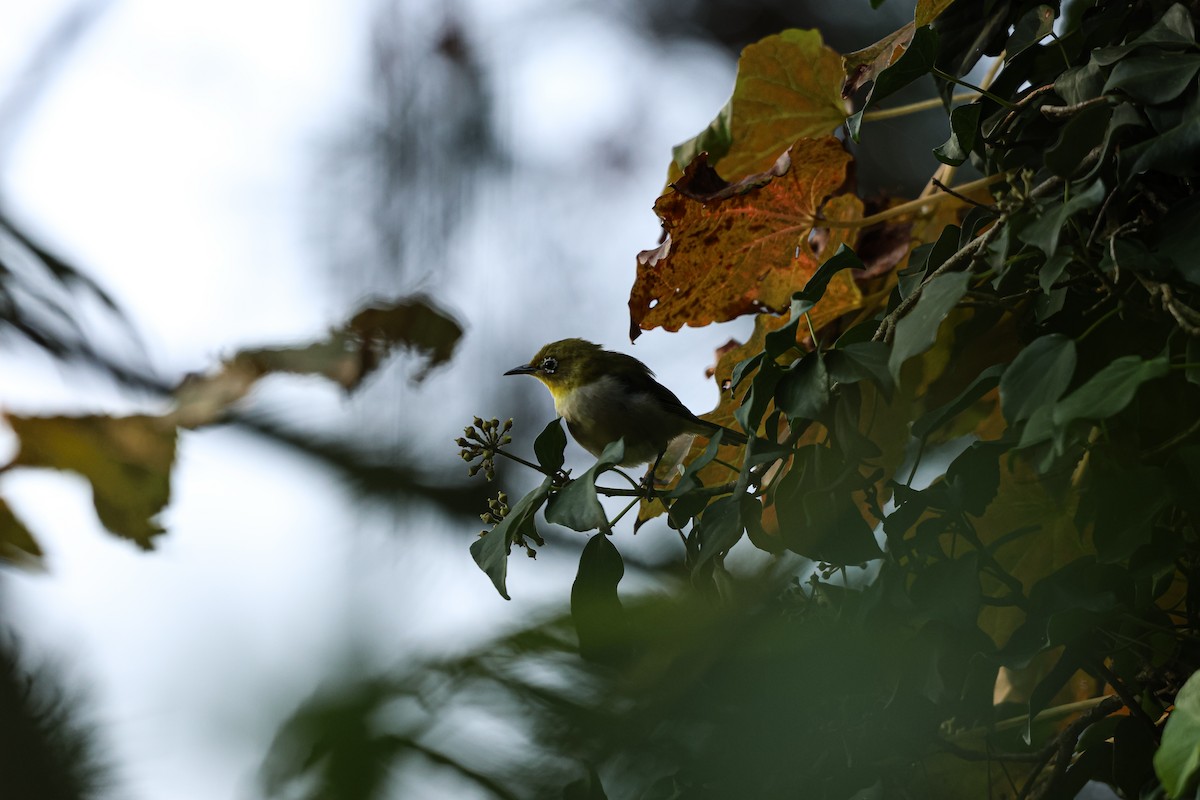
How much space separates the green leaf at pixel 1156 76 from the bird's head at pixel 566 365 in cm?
112

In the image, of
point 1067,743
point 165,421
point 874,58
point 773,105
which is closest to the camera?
point 1067,743

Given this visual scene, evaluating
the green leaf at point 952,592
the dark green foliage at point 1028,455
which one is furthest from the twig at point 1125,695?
the green leaf at point 952,592

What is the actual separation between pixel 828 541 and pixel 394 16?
48.2 inches

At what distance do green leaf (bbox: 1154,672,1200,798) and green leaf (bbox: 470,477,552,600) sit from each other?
396 millimetres

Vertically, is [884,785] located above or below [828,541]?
below

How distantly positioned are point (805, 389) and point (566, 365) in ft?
3.67

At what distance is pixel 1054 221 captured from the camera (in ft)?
1.91

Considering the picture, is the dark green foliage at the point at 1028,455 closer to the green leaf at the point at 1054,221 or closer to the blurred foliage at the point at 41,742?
the green leaf at the point at 1054,221

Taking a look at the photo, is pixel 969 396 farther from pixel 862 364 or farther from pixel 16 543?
pixel 16 543

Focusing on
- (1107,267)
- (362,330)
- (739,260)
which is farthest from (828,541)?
(362,330)

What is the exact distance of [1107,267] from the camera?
622 mm

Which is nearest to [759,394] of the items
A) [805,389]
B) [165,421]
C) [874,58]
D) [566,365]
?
[805,389]

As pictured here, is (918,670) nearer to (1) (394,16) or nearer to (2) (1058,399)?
(2) (1058,399)

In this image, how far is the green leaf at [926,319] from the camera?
0.58 m
